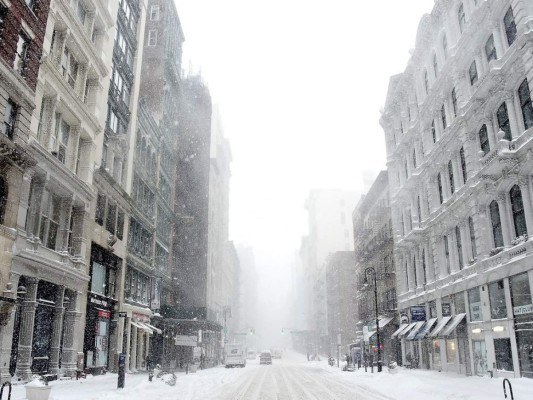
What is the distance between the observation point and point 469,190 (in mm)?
27391

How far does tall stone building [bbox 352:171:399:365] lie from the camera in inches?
1838

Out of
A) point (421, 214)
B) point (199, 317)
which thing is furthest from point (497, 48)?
point (199, 317)

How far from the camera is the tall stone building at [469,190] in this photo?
22.7m

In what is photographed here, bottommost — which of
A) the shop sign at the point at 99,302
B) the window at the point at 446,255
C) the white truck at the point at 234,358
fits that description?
the white truck at the point at 234,358

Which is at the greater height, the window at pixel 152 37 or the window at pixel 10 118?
the window at pixel 152 37

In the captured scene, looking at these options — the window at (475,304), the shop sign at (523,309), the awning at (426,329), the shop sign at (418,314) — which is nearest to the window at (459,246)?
the window at (475,304)

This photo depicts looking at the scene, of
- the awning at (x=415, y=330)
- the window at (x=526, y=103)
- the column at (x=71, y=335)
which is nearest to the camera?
the window at (x=526, y=103)

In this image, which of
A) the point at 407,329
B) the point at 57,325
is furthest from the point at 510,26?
the point at 57,325

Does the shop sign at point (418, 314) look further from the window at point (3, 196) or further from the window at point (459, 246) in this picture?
the window at point (3, 196)

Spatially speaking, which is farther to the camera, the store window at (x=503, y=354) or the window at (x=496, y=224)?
the window at (x=496, y=224)

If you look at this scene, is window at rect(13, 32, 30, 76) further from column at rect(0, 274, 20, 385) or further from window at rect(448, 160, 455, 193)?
window at rect(448, 160, 455, 193)

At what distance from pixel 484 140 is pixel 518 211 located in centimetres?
548

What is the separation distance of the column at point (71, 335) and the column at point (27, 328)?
4225 mm

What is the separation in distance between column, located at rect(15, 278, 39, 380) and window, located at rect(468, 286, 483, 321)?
74.6 feet
